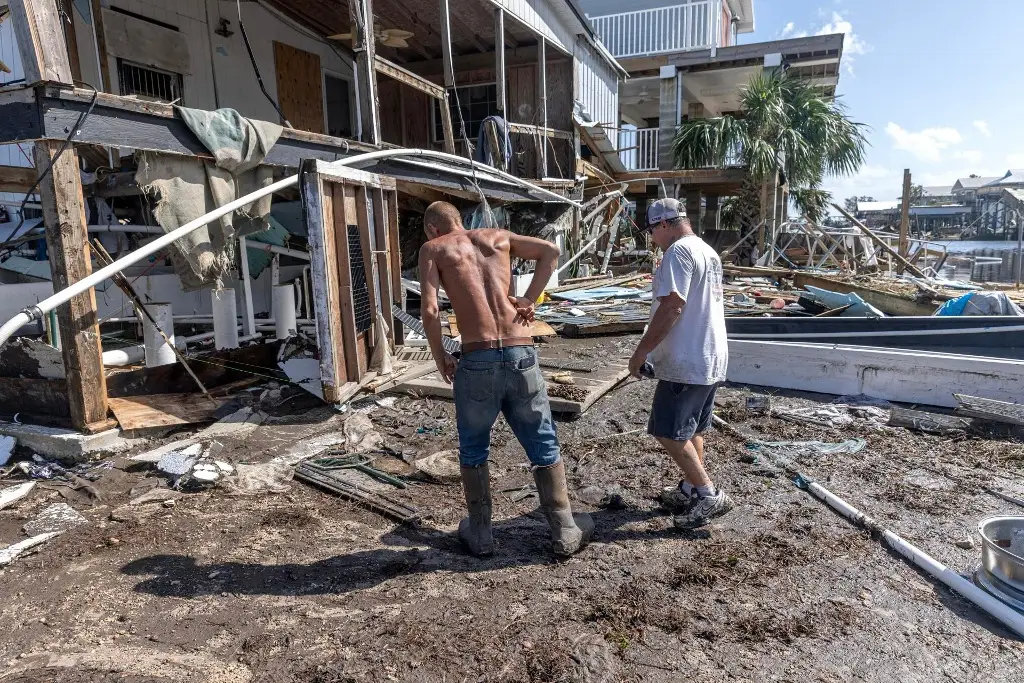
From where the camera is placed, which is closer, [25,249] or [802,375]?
[802,375]

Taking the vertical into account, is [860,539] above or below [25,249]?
below

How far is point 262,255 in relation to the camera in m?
8.94

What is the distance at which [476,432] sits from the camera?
3.27m

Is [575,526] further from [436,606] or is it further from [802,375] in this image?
[802,375]

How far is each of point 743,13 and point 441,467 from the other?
30404 mm

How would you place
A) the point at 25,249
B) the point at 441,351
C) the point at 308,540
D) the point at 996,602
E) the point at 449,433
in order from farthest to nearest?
→ the point at 25,249 → the point at 449,433 → the point at 308,540 → the point at 441,351 → the point at 996,602

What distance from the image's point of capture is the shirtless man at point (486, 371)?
10.6ft

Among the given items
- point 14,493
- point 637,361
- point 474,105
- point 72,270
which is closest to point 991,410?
point 637,361

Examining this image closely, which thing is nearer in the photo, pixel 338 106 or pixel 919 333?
pixel 919 333

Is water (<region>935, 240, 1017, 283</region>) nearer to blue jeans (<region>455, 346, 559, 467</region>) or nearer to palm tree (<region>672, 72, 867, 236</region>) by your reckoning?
palm tree (<region>672, 72, 867, 236</region>)

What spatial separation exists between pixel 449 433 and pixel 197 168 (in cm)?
299

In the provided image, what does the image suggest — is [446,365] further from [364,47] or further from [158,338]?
[364,47]

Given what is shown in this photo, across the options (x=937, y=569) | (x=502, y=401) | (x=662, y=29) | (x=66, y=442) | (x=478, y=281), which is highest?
(x=662, y=29)

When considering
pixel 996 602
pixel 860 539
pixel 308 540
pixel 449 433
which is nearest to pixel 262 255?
pixel 449 433
